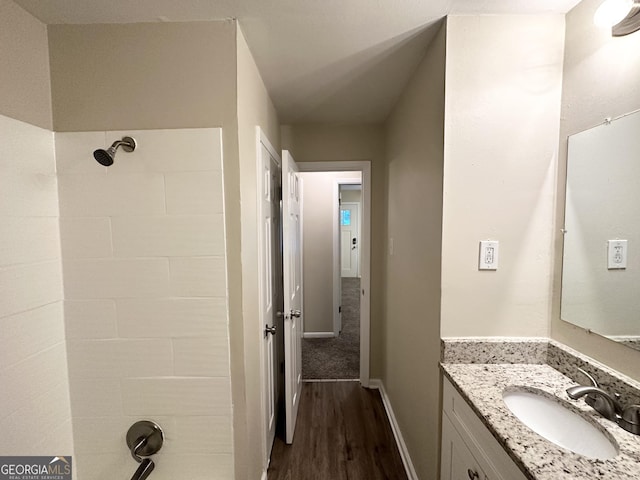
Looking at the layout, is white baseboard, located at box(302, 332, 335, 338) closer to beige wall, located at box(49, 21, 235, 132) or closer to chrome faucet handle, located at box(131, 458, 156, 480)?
chrome faucet handle, located at box(131, 458, 156, 480)

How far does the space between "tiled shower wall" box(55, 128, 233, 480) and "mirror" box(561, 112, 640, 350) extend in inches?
56.7

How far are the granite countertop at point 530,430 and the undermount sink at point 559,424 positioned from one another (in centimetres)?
3

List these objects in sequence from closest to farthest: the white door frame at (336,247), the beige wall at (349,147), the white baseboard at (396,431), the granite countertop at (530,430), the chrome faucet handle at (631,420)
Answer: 1. the granite countertop at (530,430)
2. the chrome faucet handle at (631,420)
3. the white baseboard at (396,431)
4. the beige wall at (349,147)
5. the white door frame at (336,247)

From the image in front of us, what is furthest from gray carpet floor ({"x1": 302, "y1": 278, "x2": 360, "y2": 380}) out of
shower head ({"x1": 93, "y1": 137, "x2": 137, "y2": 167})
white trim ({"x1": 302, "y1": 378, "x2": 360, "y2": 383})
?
shower head ({"x1": 93, "y1": 137, "x2": 137, "y2": 167})

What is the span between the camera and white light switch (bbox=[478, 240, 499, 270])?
1.11 metres

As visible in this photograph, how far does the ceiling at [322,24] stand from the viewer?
991 millimetres

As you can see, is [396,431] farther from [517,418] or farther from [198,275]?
[198,275]

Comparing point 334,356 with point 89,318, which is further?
point 334,356

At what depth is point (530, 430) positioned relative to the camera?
0.75 metres

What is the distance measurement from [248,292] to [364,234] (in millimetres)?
1409

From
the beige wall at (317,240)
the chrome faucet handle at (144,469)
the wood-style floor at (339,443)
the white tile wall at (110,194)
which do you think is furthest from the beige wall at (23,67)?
the beige wall at (317,240)

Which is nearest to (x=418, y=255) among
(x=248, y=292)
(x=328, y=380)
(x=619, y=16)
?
(x=248, y=292)

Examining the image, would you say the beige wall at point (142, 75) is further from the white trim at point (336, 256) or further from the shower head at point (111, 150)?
the white trim at point (336, 256)

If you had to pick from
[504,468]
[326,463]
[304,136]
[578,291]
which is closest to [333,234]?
[304,136]
